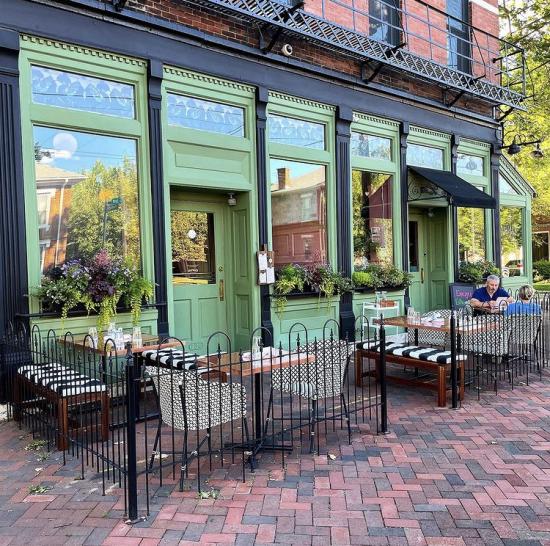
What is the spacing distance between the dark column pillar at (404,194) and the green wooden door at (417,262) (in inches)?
33.9

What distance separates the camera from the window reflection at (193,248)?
286 inches

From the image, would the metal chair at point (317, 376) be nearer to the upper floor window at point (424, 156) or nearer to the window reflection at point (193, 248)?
the window reflection at point (193, 248)

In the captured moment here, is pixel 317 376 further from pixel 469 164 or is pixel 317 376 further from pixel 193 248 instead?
pixel 469 164

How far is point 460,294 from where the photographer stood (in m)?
10.6

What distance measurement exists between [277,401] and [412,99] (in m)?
6.47

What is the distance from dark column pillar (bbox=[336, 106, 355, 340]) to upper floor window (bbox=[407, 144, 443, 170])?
1.83 metres

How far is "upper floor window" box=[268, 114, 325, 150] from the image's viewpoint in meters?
7.88

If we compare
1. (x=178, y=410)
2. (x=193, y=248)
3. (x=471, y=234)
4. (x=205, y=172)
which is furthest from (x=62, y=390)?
(x=471, y=234)

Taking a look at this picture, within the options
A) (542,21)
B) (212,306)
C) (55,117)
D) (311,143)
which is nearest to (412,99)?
(311,143)

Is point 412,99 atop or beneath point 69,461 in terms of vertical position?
atop

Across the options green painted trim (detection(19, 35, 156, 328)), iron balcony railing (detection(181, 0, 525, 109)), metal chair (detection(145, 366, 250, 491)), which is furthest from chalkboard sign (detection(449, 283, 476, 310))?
metal chair (detection(145, 366, 250, 491))

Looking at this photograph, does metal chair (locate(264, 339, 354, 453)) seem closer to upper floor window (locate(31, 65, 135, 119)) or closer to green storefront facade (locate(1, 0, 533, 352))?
green storefront facade (locate(1, 0, 533, 352))

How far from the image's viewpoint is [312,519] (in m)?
3.31

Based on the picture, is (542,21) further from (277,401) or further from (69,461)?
(69,461)
